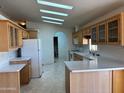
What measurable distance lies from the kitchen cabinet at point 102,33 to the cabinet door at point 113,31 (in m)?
0.23

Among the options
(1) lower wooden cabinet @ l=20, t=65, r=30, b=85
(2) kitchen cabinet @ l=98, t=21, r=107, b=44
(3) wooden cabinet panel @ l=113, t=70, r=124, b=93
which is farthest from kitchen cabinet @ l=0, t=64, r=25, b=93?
(2) kitchen cabinet @ l=98, t=21, r=107, b=44

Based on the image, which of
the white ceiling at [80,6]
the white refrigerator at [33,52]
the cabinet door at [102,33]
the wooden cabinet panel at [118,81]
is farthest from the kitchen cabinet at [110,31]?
the white refrigerator at [33,52]

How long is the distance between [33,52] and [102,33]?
3.08 meters

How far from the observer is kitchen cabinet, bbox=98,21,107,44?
3869 mm

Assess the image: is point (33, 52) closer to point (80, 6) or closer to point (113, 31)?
point (80, 6)

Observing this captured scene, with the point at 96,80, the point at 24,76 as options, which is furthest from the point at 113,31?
the point at 24,76

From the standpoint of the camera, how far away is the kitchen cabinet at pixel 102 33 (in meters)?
3.87

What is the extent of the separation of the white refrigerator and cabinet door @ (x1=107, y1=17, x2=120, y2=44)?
329cm

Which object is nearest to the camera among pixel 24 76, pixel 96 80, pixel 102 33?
pixel 96 80

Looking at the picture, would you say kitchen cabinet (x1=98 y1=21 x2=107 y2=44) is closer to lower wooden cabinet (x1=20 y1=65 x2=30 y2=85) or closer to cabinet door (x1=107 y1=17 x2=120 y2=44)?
cabinet door (x1=107 y1=17 x2=120 y2=44)

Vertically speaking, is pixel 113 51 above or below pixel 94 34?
below

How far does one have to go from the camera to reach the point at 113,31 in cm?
342

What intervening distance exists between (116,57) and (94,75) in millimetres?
1516

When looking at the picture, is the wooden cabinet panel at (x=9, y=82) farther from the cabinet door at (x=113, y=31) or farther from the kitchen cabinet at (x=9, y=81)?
the cabinet door at (x=113, y=31)
